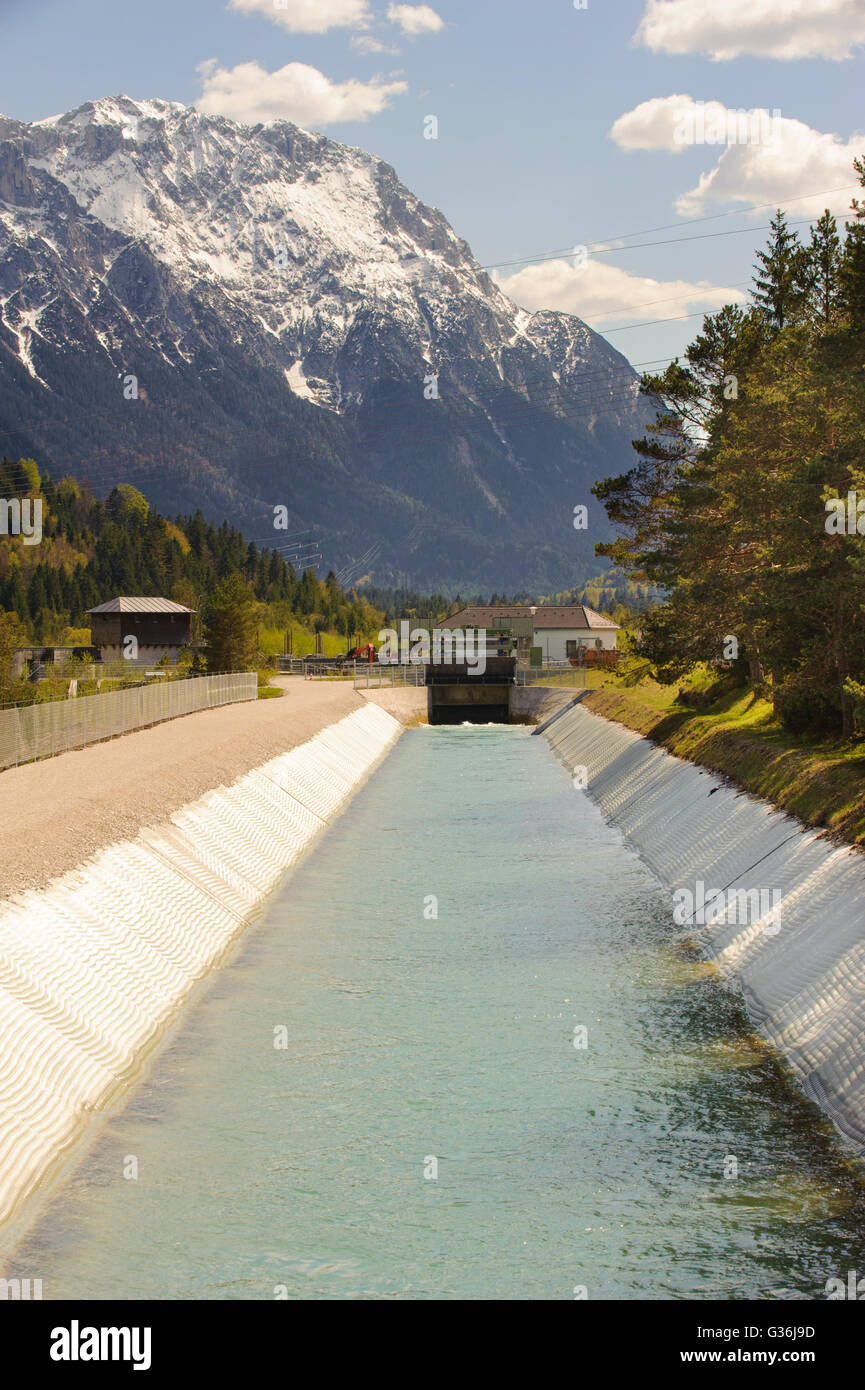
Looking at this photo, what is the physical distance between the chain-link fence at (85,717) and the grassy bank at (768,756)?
21.6 m

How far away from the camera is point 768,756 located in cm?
3581

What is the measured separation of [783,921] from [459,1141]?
10.1 metres

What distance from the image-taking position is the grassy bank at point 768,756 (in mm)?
27484

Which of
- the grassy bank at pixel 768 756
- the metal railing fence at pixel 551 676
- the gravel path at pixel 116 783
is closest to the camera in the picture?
the gravel path at pixel 116 783

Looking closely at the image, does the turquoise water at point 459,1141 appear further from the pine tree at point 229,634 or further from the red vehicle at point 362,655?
the red vehicle at point 362,655

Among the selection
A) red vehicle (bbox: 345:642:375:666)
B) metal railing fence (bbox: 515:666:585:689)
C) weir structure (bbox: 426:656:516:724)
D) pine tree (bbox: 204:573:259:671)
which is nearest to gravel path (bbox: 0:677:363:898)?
metal railing fence (bbox: 515:666:585:689)

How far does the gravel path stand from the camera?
24688 millimetres

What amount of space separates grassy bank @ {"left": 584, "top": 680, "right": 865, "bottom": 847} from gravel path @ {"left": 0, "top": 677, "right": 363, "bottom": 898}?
14835 millimetres

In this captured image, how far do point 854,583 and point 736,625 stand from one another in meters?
18.7

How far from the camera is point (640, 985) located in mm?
24094

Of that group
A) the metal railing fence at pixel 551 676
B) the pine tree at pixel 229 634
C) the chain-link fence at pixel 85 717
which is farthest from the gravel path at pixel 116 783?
the pine tree at pixel 229 634

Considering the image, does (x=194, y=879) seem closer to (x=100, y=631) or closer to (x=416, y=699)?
(x=416, y=699)

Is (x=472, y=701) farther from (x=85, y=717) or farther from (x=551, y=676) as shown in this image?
(x=85, y=717)

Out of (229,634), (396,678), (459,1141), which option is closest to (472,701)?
(396,678)
